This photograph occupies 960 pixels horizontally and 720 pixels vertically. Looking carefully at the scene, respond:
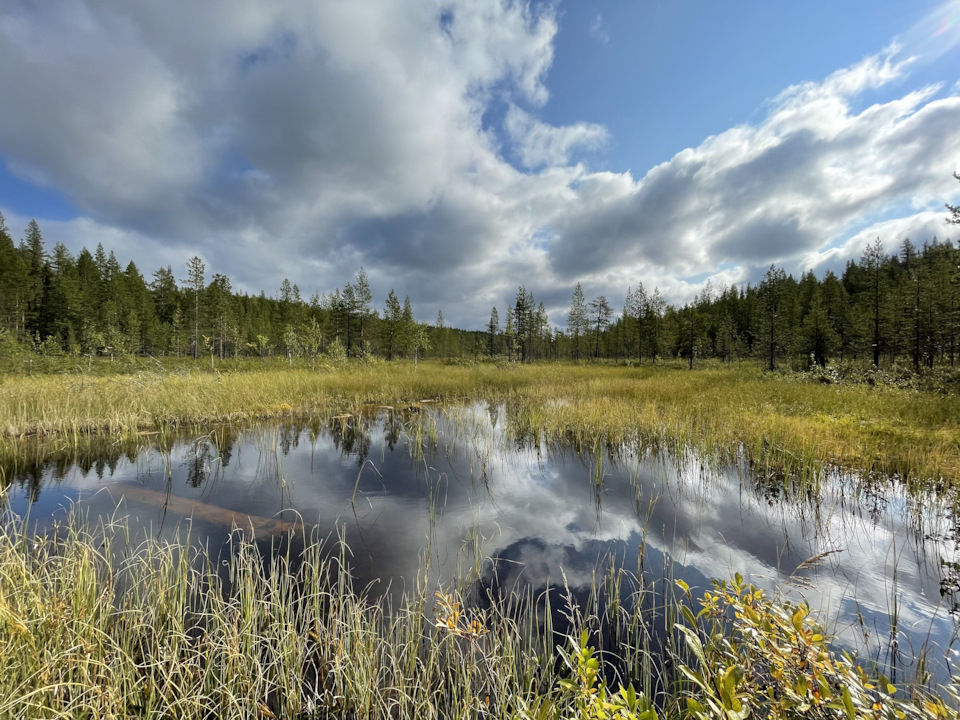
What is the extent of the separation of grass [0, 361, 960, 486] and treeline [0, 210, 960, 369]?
10037 millimetres

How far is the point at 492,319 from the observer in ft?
212

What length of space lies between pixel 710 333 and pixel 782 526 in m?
77.1

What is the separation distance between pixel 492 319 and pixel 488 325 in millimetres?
1700

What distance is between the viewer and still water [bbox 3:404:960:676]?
3.59m

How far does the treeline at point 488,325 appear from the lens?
98.4ft

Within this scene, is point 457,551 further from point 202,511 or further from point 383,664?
point 202,511

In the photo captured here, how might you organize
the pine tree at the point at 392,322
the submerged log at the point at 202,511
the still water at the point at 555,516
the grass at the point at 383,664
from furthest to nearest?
the pine tree at the point at 392,322 → the submerged log at the point at 202,511 → the still water at the point at 555,516 → the grass at the point at 383,664

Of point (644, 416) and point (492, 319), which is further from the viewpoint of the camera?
point (492, 319)

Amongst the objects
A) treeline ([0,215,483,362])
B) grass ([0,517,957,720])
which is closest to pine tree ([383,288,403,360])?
treeline ([0,215,483,362])

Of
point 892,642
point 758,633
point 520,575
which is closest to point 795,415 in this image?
point 892,642

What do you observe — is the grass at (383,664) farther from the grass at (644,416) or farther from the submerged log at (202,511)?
the grass at (644,416)

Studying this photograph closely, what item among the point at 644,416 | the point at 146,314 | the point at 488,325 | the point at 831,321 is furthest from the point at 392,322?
the point at 831,321

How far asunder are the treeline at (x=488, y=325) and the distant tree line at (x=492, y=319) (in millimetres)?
208

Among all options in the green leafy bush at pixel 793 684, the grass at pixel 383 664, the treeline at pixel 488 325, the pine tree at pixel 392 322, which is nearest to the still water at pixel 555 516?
the grass at pixel 383 664
